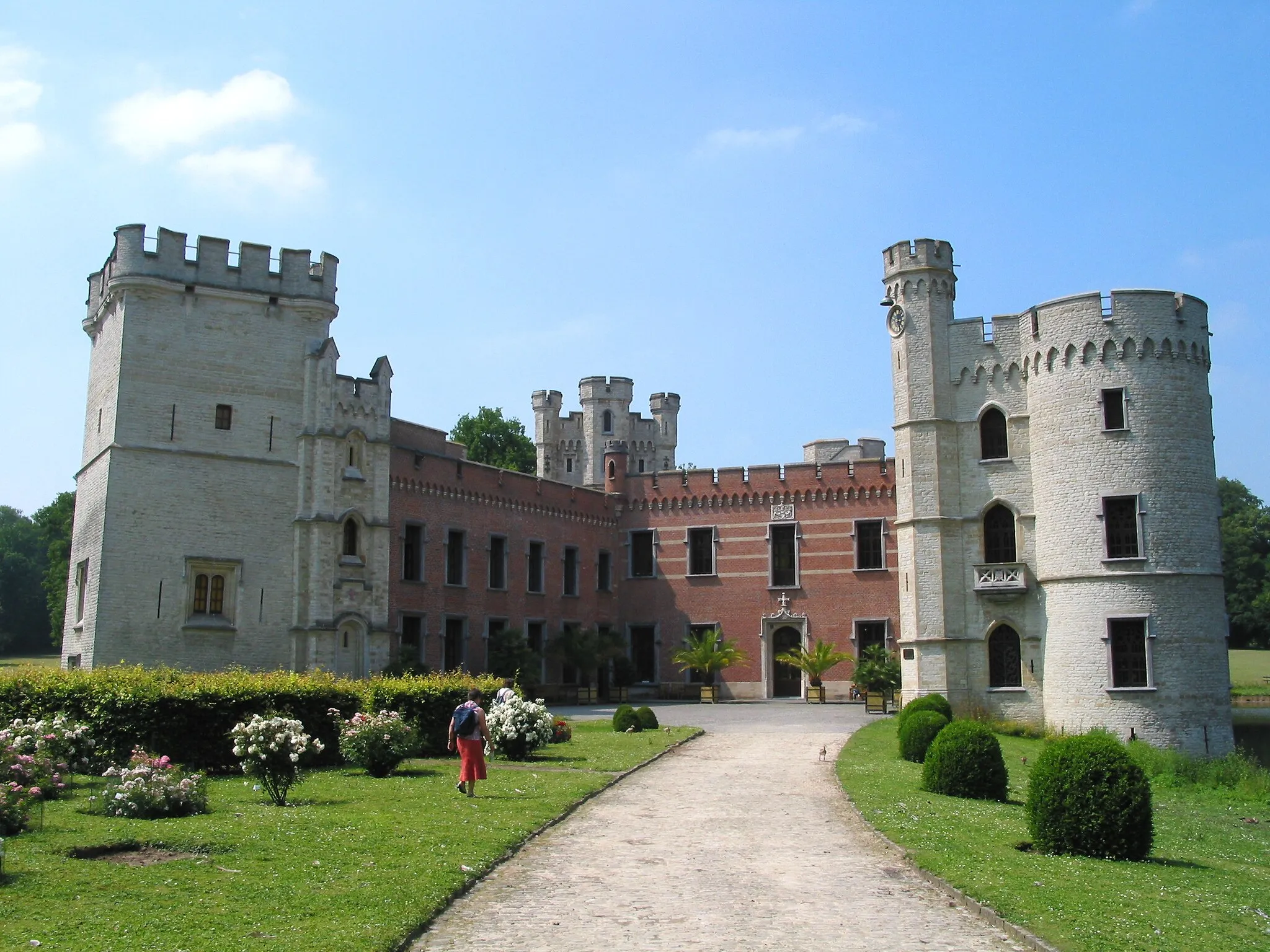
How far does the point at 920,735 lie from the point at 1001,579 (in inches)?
456

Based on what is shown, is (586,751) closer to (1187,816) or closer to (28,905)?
(1187,816)

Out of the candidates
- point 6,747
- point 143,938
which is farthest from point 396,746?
point 143,938

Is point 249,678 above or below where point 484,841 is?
above

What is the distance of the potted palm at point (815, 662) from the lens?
121 feet

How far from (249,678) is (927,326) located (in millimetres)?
21177


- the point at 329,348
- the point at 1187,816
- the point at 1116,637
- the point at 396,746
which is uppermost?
the point at 329,348

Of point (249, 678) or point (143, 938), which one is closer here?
point (143, 938)

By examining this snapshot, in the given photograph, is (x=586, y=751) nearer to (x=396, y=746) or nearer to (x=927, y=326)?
(x=396, y=746)

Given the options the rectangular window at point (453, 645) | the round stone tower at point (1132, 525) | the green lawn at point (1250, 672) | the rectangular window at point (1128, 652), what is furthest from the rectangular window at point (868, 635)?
the green lawn at point (1250, 672)

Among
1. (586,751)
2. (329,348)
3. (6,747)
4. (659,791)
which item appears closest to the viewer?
(6,747)

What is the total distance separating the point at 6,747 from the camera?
12.1m

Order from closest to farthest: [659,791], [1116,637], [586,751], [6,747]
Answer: [6,747]
[659,791]
[586,751]
[1116,637]

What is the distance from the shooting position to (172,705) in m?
15.6

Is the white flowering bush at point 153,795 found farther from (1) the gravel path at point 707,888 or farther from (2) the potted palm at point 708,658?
(2) the potted palm at point 708,658
